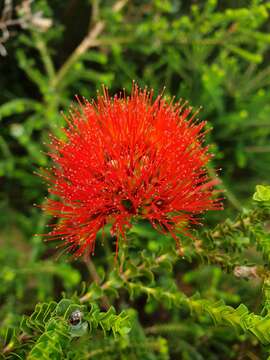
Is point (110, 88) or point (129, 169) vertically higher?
point (110, 88)

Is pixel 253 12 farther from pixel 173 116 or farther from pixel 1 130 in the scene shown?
pixel 1 130

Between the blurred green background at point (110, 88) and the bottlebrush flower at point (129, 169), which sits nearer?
the bottlebrush flower at point (129, 169)

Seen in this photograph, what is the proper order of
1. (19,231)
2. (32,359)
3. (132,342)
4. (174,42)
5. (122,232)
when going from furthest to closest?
(19,231) → (174,42) → (132,342) → (122,232) → (32,359)

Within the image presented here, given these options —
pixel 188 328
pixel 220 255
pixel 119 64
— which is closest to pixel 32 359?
pixel 220 255

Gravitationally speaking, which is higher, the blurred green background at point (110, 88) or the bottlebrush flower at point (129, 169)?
the blurred green background at point (110, 88)
